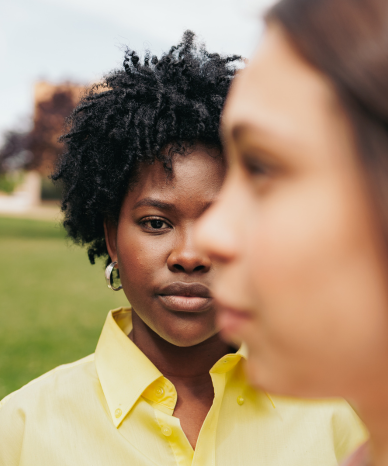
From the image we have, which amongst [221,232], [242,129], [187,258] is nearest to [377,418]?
[221,232]

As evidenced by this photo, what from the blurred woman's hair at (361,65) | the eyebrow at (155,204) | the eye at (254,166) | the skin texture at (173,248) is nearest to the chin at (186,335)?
the skin texture at (173,248)

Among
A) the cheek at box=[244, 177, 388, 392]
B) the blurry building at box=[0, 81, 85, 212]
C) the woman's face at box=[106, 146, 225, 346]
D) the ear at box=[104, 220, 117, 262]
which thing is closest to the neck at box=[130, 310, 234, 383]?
the woman's face at box=[106, 146, 225, 346]

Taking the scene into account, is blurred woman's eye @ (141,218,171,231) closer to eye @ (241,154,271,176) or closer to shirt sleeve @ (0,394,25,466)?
shirt sleeve @ (0,394,25,466)

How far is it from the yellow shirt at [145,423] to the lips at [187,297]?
34 centimetres

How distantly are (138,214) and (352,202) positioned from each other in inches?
46.1

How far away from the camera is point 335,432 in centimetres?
184

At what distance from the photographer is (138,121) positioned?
178 cm

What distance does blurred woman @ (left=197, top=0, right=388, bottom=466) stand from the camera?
1.94ft

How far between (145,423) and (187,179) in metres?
0.87

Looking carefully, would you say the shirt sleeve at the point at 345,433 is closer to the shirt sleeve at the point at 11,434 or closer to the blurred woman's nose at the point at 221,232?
the shirt sleeve at the point at 11,434

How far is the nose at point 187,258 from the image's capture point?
155cm

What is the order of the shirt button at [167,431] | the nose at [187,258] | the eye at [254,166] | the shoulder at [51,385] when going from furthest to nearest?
1. the shoulder at [51,385]
2. the shirt button at [167,431]
3. the nose at [187,258]
4. the eye at [254,166]

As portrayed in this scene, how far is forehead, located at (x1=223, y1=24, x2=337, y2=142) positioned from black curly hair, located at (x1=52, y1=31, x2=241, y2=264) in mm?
965

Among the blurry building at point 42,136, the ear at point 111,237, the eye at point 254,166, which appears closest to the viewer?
the eye at point 254,166
